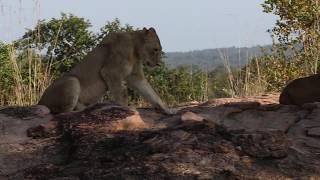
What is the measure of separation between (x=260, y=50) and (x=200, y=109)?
6702mm

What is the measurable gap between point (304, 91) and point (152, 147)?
2.09m

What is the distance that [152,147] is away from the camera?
396 cm

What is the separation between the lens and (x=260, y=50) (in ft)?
38.3

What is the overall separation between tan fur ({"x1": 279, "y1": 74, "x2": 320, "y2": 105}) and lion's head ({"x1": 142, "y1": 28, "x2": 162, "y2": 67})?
1936mm

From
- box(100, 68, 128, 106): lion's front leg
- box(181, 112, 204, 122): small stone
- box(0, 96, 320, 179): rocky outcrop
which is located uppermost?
box(100, 68, 128, 106): lion's front leg

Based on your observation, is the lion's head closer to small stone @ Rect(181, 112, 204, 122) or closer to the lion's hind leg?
the lion's hind leg

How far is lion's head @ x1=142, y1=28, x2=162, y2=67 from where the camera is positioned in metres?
6.93

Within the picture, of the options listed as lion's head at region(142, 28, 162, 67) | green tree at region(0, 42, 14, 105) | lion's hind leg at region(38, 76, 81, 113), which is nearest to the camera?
lion's hind leg at region(38, 76, 81, 113)

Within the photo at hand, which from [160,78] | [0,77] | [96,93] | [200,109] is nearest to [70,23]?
[160,78]

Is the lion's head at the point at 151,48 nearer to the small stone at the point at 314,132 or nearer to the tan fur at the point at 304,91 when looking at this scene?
the tan fur at the point at 304,91

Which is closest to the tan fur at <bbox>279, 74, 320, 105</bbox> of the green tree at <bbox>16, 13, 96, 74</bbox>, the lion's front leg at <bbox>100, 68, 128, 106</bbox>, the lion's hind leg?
the lion's front leg at <bbox>100, 68, 128, 106</bbox>

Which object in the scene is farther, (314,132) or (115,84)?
(115,84)

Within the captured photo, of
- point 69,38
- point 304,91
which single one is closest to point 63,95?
→ point 304,91

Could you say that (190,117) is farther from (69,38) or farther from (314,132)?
(69,38)
